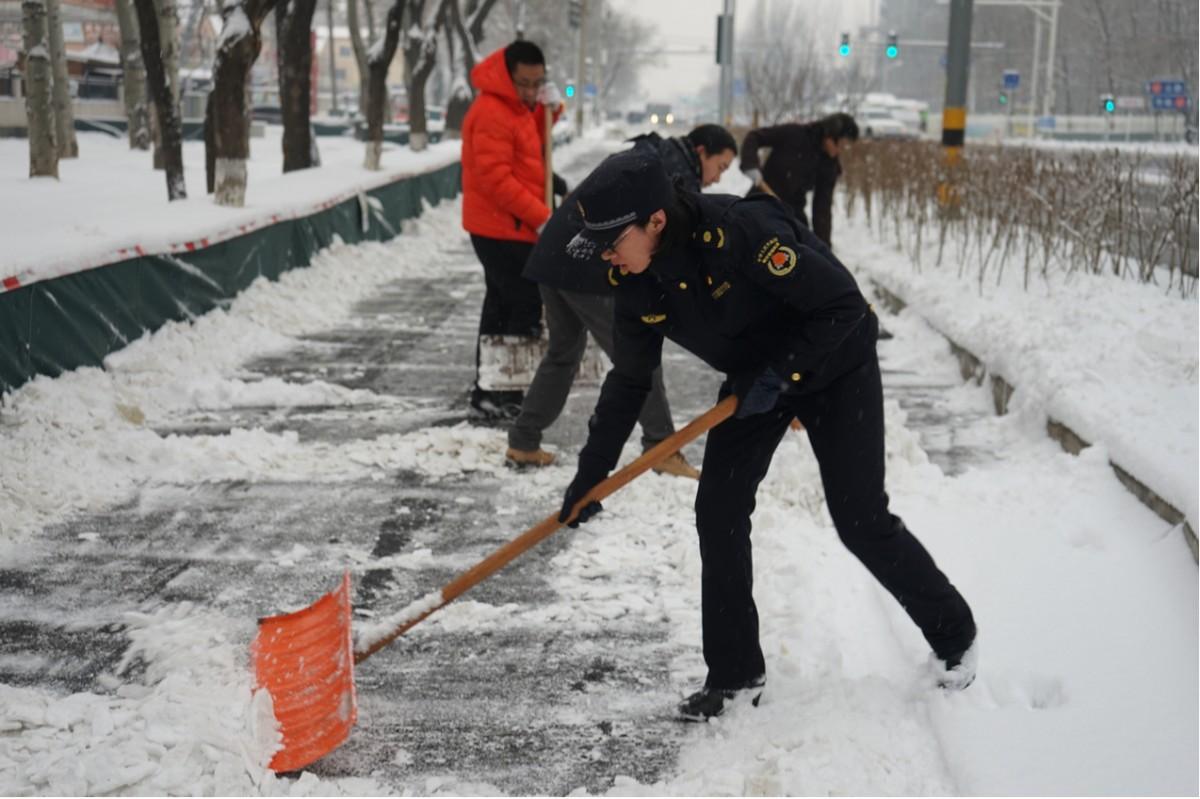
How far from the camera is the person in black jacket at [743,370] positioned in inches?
128

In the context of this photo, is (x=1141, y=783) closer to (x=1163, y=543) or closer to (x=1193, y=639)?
(x=1193, y=639)

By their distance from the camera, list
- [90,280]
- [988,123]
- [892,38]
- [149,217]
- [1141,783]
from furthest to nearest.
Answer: [988,123] → [892,38] → [149,217] → [90,280] → [1141,783]

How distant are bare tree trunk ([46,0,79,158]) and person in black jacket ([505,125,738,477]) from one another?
13.0 m

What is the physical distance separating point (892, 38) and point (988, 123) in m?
22.5

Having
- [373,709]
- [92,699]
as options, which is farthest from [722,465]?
[92,699]

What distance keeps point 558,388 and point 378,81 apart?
16.6 metres

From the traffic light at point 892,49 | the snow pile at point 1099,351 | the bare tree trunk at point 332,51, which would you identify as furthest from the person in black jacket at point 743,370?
the traffic light at point 892,49

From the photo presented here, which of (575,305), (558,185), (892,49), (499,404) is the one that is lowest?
(499,404)

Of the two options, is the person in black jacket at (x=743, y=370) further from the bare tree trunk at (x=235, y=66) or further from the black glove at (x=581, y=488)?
the bare tree trunk at (x=235, y=66)

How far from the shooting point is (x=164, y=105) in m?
14.0

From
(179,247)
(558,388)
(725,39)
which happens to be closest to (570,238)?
(558,388)

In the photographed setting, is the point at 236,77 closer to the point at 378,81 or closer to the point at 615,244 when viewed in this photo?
the point at 378,81

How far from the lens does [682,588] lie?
4.85m

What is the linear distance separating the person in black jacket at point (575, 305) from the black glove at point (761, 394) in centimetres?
178
